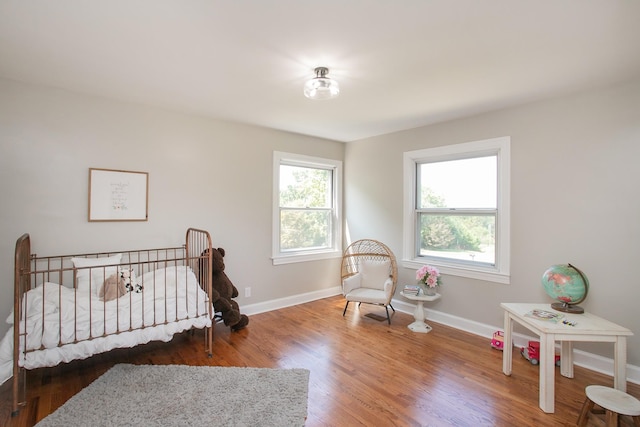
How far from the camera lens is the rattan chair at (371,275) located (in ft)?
12.2

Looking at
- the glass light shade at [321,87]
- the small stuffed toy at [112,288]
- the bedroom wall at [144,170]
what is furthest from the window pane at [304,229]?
the glass light shade at [321,87]

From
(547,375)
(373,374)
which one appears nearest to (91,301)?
(373,374)

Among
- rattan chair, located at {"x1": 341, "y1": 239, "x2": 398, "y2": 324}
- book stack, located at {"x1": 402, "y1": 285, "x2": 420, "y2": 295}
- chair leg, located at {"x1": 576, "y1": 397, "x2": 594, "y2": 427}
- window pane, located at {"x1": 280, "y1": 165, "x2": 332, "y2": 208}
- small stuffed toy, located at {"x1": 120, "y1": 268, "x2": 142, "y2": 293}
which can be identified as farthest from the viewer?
window pane, located at {"x1": 280, "y1": 165, "x2": 332, "y2": 208}

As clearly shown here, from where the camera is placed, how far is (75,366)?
8.62ft

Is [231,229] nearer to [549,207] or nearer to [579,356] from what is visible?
[549,207]

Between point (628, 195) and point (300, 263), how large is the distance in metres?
3.47

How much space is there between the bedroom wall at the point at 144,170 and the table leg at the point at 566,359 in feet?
9.57

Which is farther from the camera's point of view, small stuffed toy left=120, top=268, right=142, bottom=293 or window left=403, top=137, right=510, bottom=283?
window left=403, top=137, right=510, bottom=283

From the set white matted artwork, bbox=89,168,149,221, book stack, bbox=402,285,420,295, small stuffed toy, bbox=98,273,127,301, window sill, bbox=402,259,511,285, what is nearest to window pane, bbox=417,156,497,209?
window sill, bbox=402,259,511,285

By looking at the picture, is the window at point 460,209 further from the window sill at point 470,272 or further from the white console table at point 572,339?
the white console table at point 572,339

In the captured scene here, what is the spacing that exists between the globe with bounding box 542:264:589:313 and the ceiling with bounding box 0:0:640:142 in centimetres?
155

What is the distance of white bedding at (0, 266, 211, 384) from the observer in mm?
2104

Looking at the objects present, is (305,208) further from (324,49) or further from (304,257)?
(324,49)

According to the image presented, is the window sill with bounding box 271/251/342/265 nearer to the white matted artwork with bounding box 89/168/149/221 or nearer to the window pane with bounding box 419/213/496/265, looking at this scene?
the window pane with bounding box 419/213/496/265
